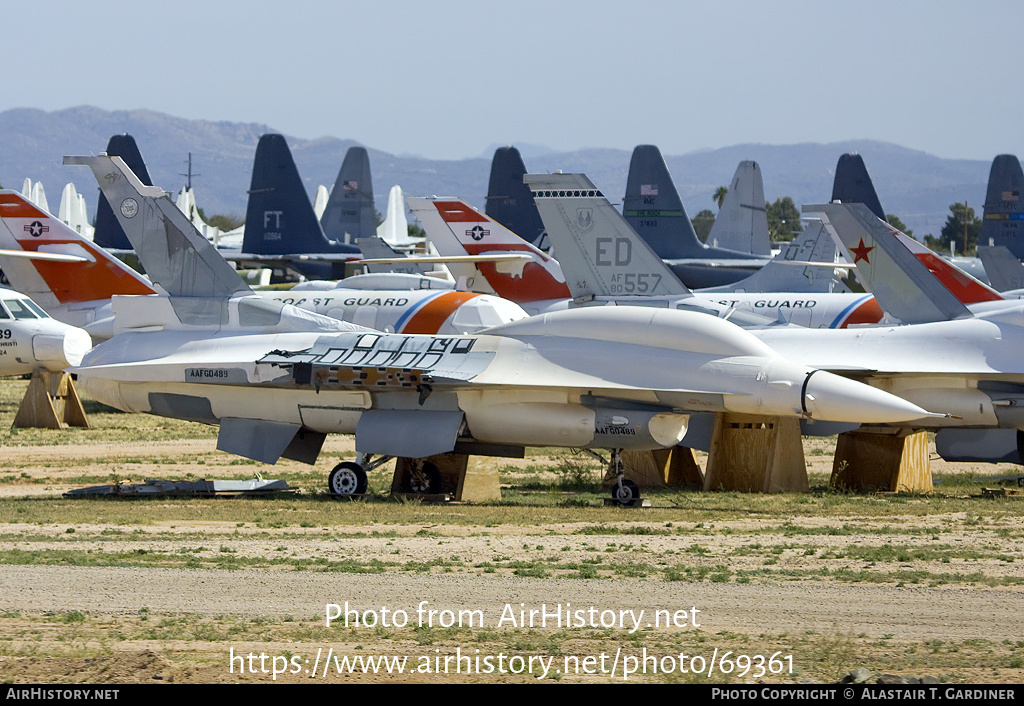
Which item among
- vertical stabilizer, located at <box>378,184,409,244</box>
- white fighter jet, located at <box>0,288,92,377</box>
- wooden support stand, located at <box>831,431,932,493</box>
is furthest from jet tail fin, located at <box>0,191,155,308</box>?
vertical stabilizer, located at <box>378,184,409,244</box>

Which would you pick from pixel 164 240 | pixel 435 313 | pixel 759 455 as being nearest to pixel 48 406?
pixel 435 313

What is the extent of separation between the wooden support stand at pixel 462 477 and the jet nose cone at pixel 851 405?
436cm

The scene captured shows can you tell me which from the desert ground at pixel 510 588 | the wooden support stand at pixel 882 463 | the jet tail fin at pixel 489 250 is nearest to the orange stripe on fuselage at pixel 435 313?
the jet tail fin at pixel 489 250

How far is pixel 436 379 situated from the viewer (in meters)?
16.5

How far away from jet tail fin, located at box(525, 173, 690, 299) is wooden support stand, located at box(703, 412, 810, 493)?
5.07 metres

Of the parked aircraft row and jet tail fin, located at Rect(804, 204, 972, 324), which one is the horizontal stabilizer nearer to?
the parked aircraft row

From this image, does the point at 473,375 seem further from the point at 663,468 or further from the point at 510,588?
the point at 510,588

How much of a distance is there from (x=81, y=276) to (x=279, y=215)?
26845 mm

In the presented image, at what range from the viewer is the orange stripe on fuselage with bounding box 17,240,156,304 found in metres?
29.0

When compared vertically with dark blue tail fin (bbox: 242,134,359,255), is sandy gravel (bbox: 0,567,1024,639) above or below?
below

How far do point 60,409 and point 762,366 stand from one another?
55.2 feet

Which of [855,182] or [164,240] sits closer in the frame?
[164,240]
